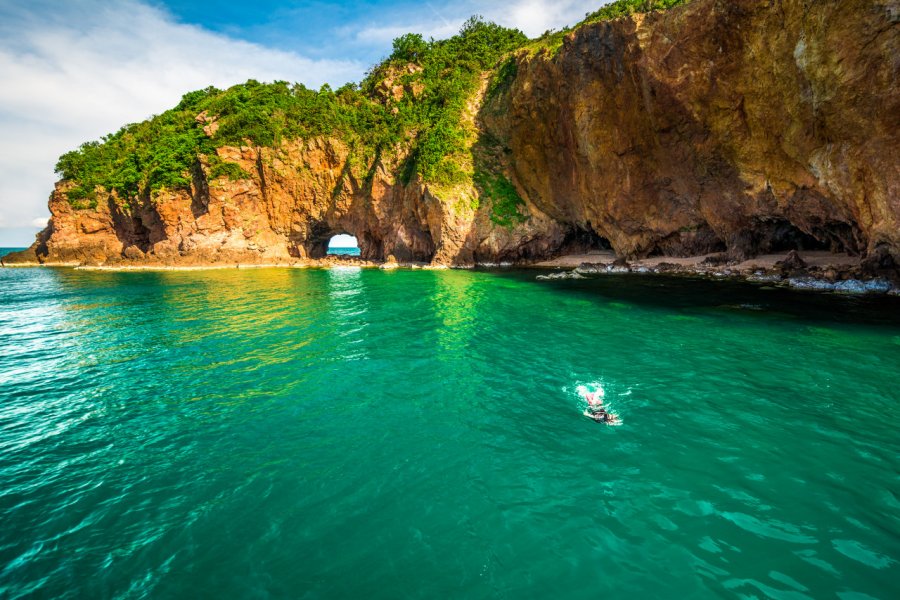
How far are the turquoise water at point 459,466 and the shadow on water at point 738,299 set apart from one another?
4.36 ft

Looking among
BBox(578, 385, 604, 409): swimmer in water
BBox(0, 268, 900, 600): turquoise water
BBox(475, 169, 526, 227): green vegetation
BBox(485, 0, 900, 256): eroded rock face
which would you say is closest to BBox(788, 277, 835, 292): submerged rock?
BBox(485, 0, 900, 256): eroded rock face

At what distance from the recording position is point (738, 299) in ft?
58.4

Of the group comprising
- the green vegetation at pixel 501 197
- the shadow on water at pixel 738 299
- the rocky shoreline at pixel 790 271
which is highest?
the green vegetation at pixel 501 197

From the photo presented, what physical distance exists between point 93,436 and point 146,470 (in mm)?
2241

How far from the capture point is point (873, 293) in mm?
17438

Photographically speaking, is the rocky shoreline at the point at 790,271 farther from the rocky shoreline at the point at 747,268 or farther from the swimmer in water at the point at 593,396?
the swimmer in water at the point at 593,396

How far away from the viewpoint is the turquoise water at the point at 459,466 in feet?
13.9

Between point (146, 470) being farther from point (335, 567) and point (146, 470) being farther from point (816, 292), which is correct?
point (816, 292)

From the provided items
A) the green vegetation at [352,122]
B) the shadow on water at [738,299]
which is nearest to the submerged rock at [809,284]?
the shadow on water at [738,299]

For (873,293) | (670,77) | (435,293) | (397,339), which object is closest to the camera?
(397,339)

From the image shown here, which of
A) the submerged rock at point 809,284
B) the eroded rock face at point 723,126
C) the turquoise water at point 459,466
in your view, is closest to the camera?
the turquoise water at point 459,466

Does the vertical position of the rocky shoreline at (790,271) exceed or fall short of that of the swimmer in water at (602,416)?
it exceeds it

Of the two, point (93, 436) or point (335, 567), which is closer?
point (335, 567)

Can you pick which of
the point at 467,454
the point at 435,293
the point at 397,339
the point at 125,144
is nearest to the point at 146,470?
the point at 467,454
